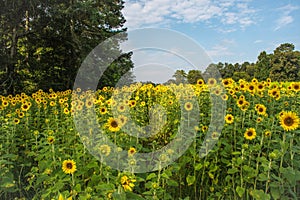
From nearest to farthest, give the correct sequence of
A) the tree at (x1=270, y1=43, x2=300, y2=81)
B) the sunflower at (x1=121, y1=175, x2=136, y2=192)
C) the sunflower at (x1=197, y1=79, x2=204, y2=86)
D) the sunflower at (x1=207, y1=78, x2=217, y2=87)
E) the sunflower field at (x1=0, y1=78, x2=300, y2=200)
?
the sunflower at (x1=121, y1=175, x2=136, y2=192) → the sunflower field at (x1=0, y1=78, x2=300, y2=200) → the sunflower at (x1=207, y1=78, x2=217, y2=87) → the sunflower at (x1=197, y1=79, x2=204, y2=86) → the tree at (x1=270, y1=43, x2=300, y2=81)

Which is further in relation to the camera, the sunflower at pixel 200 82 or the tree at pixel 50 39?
the tree at pixel 50 39

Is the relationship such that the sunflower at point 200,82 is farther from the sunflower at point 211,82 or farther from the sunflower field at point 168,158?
the sunflower at point 211,82

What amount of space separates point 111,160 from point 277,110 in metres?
2.93

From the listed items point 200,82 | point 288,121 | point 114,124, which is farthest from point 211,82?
point 114,124

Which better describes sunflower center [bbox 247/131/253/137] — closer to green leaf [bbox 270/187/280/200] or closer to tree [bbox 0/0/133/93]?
green leaf [bbox 270/187/280/200]

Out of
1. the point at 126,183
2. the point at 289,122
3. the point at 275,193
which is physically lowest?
the point at 275,193

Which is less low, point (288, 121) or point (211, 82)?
point (211, 82)

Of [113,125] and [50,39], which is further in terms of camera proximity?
[50,39]

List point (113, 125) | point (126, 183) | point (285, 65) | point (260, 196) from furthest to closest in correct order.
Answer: point (285, 65) → point (113, 125) → point (260, 196) → point (126, 183)

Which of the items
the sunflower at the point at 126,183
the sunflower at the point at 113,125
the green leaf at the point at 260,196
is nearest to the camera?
the sunflower at the point at 126,183

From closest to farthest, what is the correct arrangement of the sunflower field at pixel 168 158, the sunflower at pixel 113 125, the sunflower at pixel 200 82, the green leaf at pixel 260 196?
the green leaf at pixel 260 196 → the sunflower field at pixel 168 158 → the sunflower at pixel 113 125 → the sunflower at pixel 200 82

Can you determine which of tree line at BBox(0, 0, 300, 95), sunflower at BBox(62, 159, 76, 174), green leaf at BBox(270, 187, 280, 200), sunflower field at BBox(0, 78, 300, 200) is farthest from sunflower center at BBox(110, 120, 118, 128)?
tree line at BBox(0, 0, 300, 95)

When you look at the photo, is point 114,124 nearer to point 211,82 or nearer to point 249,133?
point 249,133

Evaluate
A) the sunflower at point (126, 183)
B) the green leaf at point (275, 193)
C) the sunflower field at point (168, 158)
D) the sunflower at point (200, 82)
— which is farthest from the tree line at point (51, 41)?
the sunflower at point (126, 183)
